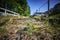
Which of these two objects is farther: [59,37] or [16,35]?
[16,35]

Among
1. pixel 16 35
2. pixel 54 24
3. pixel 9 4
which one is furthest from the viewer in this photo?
pixel 9 4

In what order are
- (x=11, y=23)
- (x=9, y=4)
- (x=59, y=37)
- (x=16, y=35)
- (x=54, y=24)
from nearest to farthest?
(x=59, y=37) < (x=16, y=35) < (x=54, y=24) < (x=11, y=23) < (x=9, y=4)

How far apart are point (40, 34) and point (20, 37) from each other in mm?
910

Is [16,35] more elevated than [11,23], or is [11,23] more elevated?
[11,23]

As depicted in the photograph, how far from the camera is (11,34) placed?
7551 mm

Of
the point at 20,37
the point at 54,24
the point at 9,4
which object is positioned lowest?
the point at 20,37

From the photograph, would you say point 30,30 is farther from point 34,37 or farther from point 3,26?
point 3,26

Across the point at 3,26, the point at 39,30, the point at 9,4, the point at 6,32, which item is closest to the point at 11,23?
the point at 3,26

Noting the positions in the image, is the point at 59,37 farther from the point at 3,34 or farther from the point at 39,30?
the point at 3,34

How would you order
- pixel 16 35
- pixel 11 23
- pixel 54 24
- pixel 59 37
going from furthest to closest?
1. pixel 11 23
2. pixel 54 24
3. pixel 16 35
4. pixel 59 37

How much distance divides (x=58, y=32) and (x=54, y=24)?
3.06ft

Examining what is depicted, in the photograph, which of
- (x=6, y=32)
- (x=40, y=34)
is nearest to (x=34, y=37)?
(x=40, y=34)

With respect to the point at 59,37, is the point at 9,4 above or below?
above

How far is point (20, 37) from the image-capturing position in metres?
7.11
